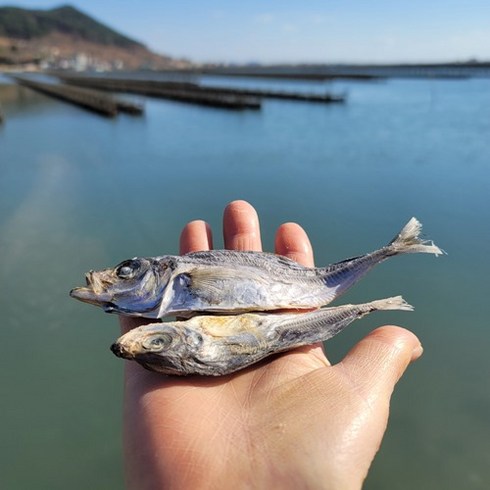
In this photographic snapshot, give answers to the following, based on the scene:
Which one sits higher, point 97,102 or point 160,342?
point 97,102

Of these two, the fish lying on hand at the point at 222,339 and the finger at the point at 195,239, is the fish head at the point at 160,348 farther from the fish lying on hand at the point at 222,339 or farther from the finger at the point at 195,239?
the finger at the point at 195,239

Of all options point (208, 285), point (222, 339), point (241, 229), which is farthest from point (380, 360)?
point (241, 229)

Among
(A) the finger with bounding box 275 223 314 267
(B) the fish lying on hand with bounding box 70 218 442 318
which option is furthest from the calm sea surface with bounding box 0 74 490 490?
(B) the fish lying on hand with bounding box 70 218 442 318

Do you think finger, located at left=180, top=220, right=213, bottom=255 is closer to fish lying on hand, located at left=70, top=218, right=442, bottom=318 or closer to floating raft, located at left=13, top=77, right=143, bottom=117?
fish lying on hand, located at left=70, top=218, right=442, bottom=318

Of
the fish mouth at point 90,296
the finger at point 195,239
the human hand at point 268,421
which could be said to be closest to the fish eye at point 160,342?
the human hand at point 268,421

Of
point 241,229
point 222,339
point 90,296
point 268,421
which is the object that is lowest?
point 268,421

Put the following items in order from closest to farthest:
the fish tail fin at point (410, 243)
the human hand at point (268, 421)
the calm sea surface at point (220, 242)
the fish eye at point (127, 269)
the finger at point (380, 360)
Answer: the human hand at point (268, 421) → the finger at point (380, 360) → the fish eye at point (127, 269) → the fish tail fin at point (410, 243) → the calm sea surface at point (220, 242)

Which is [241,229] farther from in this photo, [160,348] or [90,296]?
[160,348]
